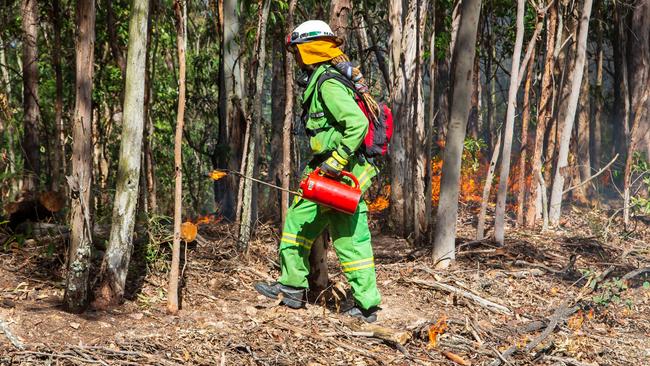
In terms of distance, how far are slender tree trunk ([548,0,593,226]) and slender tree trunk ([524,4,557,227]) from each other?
325 mm

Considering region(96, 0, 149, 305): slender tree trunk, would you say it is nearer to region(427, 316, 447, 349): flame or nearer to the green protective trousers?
the green protective trousers

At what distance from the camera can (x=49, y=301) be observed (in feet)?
17.0

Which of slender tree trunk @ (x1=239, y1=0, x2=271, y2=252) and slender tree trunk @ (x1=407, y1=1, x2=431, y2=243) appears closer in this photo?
slender tree trunk @ (x1=239, y1=0, x2=271, y2=252)

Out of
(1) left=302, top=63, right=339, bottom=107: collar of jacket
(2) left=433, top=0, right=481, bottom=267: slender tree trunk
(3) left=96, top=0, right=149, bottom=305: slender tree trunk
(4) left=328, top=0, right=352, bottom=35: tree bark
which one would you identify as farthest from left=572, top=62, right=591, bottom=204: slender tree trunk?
(3) left=96, top=0, right=149, bottom=305: slender tree trunk

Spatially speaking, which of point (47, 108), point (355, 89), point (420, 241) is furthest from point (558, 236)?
point (47, 108)

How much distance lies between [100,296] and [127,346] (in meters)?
0.72

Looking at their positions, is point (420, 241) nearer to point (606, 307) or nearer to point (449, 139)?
point (449, 139)

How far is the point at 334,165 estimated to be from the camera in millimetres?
5281

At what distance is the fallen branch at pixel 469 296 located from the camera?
6.20m

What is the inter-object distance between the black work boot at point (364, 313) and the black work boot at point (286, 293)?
15.3 inches

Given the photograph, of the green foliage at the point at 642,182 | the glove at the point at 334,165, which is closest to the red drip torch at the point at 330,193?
the glove at the point at 334,165

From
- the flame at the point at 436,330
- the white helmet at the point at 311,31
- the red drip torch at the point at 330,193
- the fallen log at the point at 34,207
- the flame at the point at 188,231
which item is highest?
the white helmet at the point at 311,31

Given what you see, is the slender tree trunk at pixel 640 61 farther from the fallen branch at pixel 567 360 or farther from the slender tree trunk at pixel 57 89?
the slender tree trunk at pixel 57 89

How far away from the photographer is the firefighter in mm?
5449
